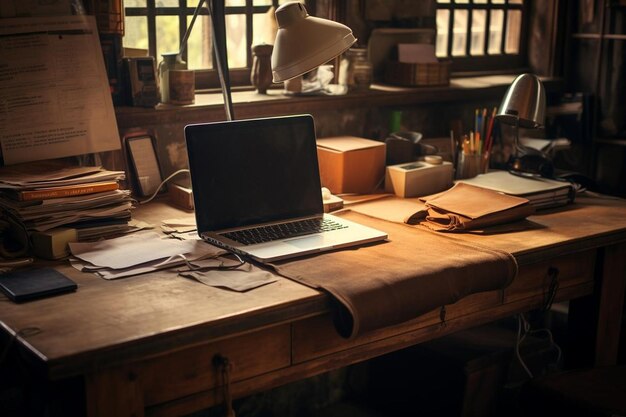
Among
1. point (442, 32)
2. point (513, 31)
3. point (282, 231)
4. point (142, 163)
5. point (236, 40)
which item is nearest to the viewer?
point (282, 231)

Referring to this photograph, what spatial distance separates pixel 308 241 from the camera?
2189 mm

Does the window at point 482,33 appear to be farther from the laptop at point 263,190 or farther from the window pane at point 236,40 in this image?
the laptop at point 263,190

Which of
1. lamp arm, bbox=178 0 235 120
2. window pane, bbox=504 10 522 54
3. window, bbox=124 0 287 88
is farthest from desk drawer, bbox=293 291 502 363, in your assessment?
window pane, bbox=504 10 522 54

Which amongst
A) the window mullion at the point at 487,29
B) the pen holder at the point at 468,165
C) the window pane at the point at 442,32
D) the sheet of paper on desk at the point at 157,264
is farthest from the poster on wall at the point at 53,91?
the window mullion at the point at 487,29

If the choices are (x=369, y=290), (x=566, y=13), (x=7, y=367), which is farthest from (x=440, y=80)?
(x=7, y=367)

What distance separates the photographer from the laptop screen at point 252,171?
2.25m

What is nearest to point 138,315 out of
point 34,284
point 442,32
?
point 34,284

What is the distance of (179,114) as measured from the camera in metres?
2.69

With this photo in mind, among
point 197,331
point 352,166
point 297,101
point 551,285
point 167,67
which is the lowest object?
point 551,285

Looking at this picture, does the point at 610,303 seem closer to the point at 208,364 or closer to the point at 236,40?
the point at 208,364

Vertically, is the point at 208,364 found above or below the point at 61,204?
below

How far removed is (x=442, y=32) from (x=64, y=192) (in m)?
2.02

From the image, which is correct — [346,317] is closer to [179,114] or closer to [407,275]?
[407,275]

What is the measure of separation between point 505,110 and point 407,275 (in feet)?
3.04
